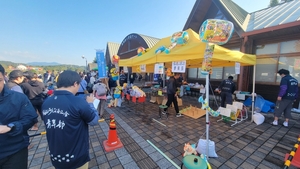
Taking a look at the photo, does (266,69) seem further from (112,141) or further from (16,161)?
(16,161)

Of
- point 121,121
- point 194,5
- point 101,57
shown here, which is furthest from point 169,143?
point 194,5

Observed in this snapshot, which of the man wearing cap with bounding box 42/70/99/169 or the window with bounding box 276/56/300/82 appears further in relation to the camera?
the window with bounding box 276/56/300/82

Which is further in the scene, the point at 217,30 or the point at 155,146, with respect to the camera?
the point at 155,146

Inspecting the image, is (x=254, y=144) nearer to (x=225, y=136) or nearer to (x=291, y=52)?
(x=225, y=136)

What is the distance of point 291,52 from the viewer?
5641 mm

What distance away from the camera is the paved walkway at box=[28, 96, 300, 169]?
2.56 m

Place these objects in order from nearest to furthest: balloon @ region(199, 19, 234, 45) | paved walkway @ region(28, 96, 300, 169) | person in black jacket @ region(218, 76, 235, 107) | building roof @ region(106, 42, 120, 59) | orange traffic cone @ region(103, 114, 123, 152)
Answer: balloon @ region(199, 19, 234, 45) → paved walkway @ region(28, 96, 300, 169) → orange traffic cone @ region(103, 114, 123, 152) → person in black jacket @ region(218, 76, 235, 107) → building roof @ region(106, 42, 120, 59)

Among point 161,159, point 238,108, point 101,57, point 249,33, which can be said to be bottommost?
point 161,159

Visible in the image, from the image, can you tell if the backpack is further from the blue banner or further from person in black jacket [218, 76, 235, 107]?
person in black jacket [218, 76, 235, 107]

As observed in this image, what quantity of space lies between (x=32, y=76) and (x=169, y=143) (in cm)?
455

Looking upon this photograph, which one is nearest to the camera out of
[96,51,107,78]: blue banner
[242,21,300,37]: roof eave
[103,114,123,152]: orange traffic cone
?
[103,114,123,152]: orange traffic cone

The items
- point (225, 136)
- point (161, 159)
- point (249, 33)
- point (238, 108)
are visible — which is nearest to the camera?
point (161, 159)

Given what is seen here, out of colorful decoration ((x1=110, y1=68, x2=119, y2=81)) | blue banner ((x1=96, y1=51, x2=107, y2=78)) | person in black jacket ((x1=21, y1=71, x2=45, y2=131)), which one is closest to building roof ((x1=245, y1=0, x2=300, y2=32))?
colorful decoration ((x1=110, y1=68, x2=119, y2=81))

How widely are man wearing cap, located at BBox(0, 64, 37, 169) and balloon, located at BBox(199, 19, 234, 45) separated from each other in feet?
9.87
